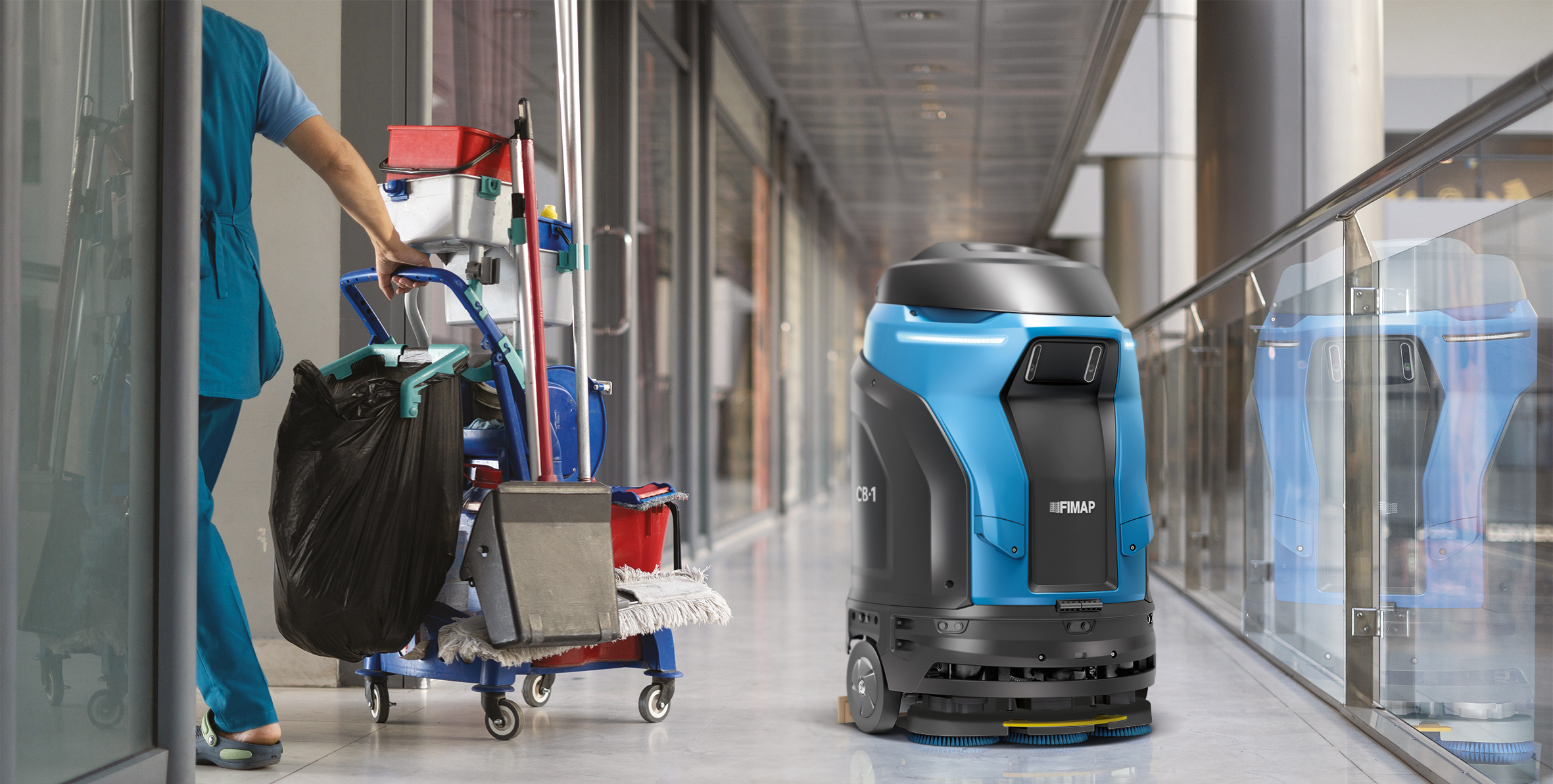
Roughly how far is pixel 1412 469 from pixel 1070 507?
572 millimetres

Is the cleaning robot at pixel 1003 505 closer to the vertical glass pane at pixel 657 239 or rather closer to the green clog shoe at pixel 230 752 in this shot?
the green clog shoe at pixel 230 752

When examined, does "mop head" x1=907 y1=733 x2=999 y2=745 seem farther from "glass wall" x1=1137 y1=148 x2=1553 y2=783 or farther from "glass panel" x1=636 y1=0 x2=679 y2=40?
"glass panel" x1=636 y1=0 x2=679 y2=40

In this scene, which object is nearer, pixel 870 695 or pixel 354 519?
pixel 354 519

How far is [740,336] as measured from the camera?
29.0 ft

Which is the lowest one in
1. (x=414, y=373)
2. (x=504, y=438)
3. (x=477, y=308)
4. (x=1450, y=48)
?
(x=504, y=438)

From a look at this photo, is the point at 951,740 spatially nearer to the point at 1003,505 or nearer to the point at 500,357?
the point at 1003,505

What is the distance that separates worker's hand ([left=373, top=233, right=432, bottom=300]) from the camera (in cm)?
233

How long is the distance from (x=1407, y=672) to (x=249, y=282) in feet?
6.89

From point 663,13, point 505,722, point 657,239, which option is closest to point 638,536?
point 505,722

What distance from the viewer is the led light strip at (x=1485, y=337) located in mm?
1702

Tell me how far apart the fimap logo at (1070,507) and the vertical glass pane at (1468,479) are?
20.7 inches

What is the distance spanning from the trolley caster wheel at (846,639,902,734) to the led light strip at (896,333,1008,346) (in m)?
0.58

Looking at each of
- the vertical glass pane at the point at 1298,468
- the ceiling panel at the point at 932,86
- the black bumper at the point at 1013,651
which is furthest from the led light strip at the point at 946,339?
the ceiling panel at the point at 932,86

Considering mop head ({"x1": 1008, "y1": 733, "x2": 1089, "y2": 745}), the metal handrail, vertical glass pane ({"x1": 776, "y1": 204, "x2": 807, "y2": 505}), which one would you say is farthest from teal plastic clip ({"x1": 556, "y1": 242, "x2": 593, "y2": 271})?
vertical glass pane ({"x1": 776, "y1": 204, "x2": 807, "y2": 505})
